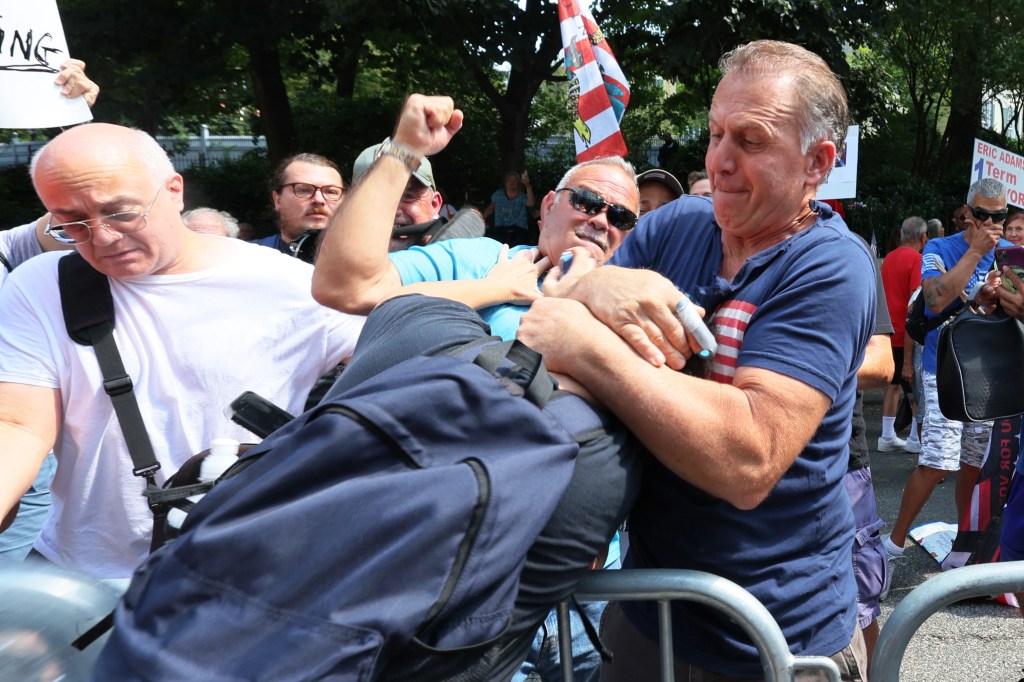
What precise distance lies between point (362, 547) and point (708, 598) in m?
0.71

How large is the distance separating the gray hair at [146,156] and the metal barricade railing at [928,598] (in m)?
2.04

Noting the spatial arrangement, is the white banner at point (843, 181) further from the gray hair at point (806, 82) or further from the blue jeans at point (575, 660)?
the gray hair at point (806, 82)

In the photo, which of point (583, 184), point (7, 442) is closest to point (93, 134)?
point (7, 442)

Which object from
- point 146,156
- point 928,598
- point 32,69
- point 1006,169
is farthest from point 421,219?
point 1006,169

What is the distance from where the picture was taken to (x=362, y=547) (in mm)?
1193

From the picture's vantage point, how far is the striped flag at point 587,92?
4680 millimetres

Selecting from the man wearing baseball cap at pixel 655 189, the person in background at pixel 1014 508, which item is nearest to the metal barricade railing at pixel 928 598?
the person in background at pixel 1014 508

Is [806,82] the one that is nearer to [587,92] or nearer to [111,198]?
[111,198]

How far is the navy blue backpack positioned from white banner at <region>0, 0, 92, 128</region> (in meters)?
3.08

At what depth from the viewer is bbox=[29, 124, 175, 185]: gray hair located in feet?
8.28

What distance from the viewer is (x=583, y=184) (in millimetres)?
2748

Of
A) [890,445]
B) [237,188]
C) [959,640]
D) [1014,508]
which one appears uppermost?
[1014,508]

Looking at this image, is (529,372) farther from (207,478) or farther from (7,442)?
(7,442)

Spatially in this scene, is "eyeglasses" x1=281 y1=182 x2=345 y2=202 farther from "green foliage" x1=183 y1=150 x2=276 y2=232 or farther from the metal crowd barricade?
"green foliage" x1=183 y1=150 x2=276 y2=232
